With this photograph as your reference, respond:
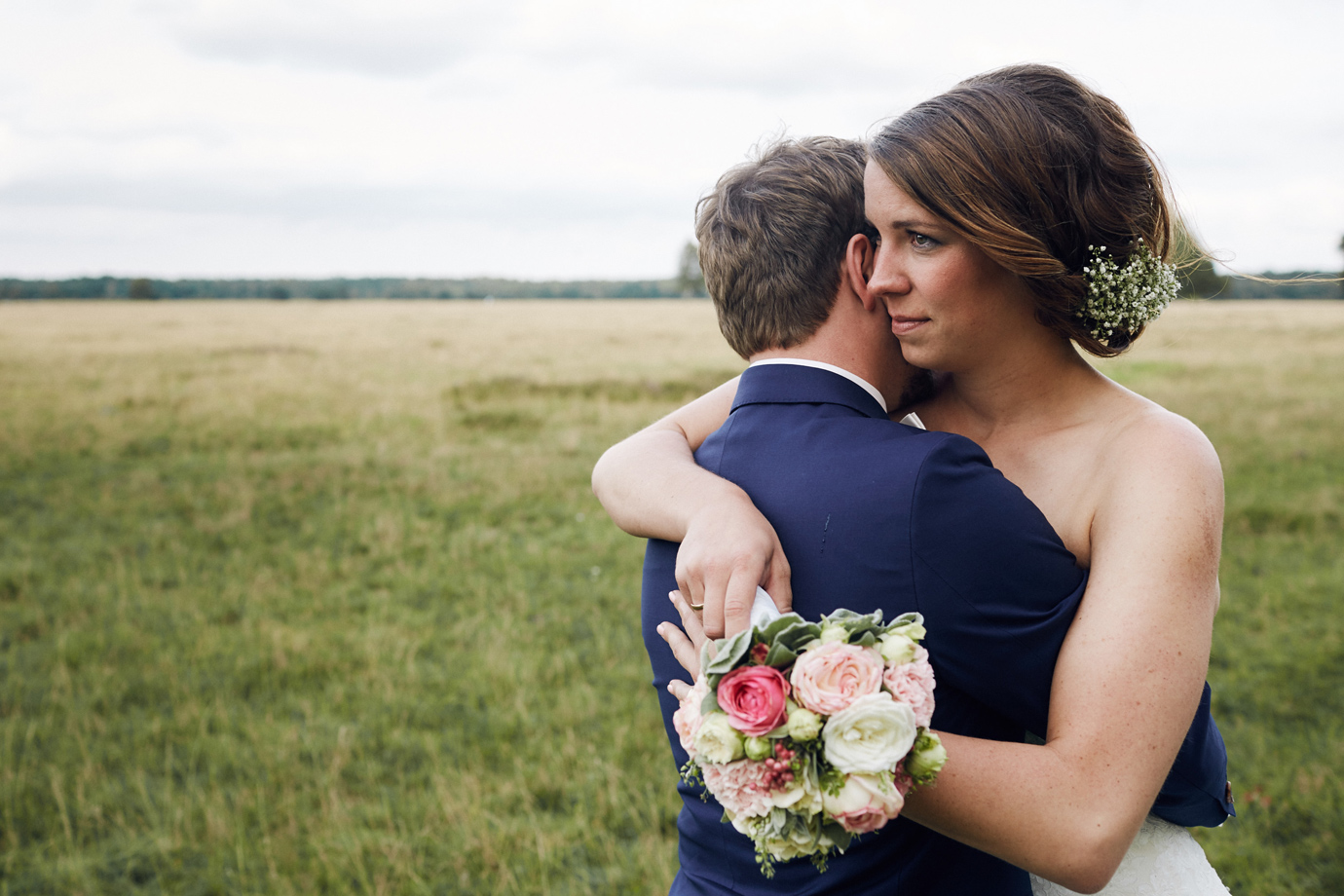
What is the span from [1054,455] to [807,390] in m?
0.76

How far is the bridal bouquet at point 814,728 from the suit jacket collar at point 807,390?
60 cm

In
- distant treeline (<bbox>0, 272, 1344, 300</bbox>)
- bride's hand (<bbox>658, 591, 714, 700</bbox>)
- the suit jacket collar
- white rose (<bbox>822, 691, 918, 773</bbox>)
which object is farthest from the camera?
distant treeline (<bbox>0, 272, 1344, 300</bbox>)

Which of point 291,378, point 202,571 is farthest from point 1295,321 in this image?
point 202,571

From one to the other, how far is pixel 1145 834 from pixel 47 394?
23.0 m

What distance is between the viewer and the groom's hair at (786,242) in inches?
83.2

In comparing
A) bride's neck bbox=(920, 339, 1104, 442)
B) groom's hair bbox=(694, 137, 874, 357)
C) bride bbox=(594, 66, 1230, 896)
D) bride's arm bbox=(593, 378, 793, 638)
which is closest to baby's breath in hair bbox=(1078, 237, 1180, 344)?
bride bbox=(594, 66, 1230, 896)

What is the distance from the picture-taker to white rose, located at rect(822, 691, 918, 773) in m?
1.39

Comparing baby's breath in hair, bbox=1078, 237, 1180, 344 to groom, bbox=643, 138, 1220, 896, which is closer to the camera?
groom, bbox=643, 138, 1220, 896

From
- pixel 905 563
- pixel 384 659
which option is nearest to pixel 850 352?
pixel 905 563

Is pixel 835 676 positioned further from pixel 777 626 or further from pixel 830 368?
pixel 830 368

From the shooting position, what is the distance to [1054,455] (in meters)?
2.32

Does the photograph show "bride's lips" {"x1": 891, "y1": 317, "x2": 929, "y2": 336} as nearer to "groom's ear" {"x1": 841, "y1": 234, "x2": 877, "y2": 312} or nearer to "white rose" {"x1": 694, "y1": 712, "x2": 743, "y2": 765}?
"groom's ear" {"x1": 841, "y1": 234, "x2": 877, "y2": 312}

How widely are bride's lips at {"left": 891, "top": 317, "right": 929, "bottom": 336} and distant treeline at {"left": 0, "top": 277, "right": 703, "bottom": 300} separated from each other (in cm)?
10811

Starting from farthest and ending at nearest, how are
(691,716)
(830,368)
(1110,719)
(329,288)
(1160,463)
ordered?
(329,288), (830,368), (1160,463), (1110,719), (691,716)
